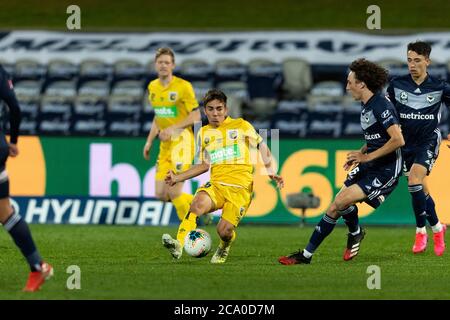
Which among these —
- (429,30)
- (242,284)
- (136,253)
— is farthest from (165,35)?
(242,284)

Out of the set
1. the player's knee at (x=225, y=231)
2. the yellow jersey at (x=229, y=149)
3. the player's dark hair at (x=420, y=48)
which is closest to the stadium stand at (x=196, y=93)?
the player's dark hair at (x=420, y=48)

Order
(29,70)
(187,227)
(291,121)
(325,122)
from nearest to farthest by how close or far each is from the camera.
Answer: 1. (187,227)
2. (325,122)
3. (291,121)
4. (29,70)

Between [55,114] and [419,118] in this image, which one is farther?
[55,114]

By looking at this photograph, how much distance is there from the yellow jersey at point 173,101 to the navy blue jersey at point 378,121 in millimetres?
3423

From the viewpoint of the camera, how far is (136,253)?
14117 mm

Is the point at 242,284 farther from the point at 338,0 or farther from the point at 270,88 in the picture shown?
the point at 338,0

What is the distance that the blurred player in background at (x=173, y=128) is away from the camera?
51.4ft

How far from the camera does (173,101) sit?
15.8m

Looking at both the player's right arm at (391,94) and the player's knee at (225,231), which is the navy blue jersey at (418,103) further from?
the player's knee at (225,231)

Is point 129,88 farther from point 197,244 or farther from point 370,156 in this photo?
point 370,156

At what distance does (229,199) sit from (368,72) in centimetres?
194

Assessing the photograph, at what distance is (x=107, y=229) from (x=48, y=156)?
1.60 meters

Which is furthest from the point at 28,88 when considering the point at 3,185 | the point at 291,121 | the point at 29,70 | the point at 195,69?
the point at 3,185

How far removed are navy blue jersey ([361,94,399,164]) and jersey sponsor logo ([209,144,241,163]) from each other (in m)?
1.37
